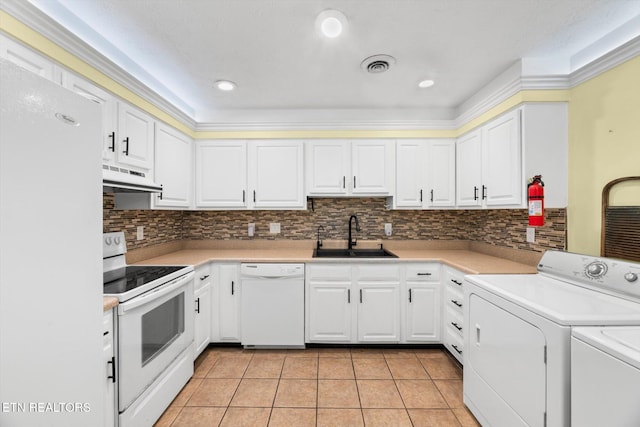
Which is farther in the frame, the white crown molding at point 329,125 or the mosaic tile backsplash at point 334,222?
the mosaic tile backsplash at point 334,222

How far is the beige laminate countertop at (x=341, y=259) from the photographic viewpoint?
2088mm

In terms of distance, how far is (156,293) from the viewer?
5.36ft

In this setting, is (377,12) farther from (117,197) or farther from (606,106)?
(117,197)

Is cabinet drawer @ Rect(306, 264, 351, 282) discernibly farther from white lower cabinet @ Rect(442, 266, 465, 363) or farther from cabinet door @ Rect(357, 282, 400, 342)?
white lower cabinet @ Rect(442, 266, 465, 363)

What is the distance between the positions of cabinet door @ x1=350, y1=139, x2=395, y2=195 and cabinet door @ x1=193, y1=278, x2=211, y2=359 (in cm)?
176

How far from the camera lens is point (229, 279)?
254 cm

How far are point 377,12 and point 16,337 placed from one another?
76.4 inches

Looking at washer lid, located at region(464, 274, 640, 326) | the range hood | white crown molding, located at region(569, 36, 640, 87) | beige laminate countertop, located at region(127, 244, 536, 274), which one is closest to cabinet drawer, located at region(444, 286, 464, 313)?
beige laminate countertop, located at region(127, 244, 536, 274)

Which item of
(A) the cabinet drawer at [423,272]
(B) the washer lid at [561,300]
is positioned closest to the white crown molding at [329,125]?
(A) the cabinet drawer at [423,272]

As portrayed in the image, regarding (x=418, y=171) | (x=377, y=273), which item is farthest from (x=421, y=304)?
(x=418, y=171)

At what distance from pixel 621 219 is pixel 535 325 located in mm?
1002

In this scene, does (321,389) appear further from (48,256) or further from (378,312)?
(48,256)

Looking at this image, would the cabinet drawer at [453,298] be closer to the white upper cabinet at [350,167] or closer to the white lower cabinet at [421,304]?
the white lower cabinet at [421,304]

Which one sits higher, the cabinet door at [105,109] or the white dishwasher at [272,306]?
the cabinet door at [105,109]
